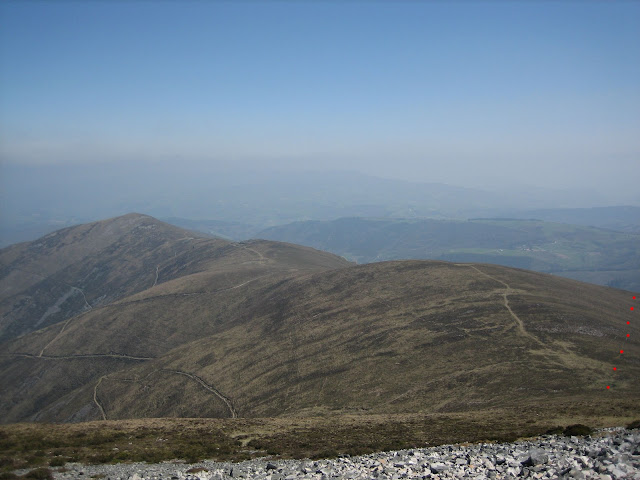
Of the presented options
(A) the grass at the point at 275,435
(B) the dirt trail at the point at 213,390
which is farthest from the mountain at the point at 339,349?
(A) the grass at the point at 275,435

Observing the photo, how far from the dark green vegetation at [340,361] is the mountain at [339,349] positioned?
348 mm

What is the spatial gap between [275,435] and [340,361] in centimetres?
3636

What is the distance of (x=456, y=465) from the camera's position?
2031 centimetres

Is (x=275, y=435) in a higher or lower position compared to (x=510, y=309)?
lower

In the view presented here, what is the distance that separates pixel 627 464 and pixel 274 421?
104 ft

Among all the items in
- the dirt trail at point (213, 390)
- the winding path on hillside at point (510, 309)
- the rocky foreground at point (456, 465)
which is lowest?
the dirt trail at point (213, 390)

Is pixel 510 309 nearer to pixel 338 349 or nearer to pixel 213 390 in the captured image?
pixel 338 349

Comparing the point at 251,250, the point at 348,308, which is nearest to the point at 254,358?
the point at 348,308

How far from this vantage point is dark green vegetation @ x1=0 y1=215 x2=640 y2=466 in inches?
1406

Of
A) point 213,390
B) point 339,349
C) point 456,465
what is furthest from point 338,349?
point 456,465

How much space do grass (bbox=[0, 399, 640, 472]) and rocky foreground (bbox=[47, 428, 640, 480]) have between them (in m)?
1.84

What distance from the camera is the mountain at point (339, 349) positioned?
5275 cm

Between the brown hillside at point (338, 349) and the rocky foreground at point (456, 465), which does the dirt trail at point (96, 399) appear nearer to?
the brown hillside at point (338, 349)

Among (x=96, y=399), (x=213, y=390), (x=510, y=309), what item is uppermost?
(x=510, y=309)
